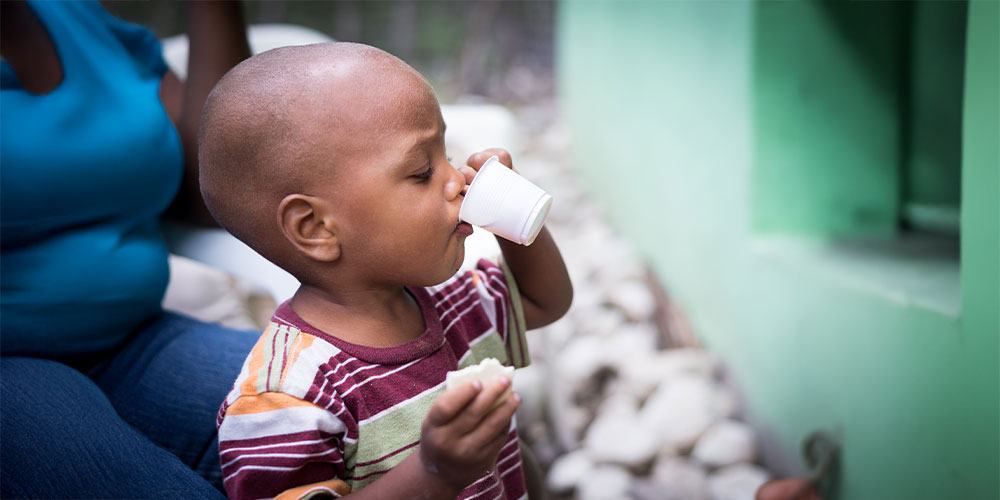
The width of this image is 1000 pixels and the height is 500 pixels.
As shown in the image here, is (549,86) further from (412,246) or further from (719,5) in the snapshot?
(412,246)

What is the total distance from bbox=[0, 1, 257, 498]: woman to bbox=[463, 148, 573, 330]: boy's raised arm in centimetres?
40

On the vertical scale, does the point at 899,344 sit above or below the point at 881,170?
below

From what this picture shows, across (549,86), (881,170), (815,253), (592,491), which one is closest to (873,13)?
(881,170)

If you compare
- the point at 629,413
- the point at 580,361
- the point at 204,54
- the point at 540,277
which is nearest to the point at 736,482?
the point at 629,413

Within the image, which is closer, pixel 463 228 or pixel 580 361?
pixel 463 228

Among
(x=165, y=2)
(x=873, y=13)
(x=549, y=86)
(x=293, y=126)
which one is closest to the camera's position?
(x=293, y=126)

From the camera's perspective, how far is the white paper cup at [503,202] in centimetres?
89

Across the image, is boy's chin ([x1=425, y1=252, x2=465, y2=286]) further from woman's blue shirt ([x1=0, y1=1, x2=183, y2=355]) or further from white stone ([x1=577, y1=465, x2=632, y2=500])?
white stone ([x1=577, y1=465, x2=632, y2=500])

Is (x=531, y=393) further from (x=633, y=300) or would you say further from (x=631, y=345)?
(x=633, y=300)

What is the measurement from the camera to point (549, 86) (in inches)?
293

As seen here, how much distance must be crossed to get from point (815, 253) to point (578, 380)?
878 millimetres

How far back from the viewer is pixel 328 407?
0.88m

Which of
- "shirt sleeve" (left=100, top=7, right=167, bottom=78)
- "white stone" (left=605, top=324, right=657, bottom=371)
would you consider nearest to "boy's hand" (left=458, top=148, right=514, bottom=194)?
"shirt sleeve" (left=100, top=7, right=167, bottom=78)

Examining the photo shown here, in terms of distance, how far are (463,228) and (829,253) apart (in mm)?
1005
